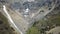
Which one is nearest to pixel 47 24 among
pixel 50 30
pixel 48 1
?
pixel 50 30

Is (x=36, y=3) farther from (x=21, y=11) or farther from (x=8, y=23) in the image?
(x=8, y=23)

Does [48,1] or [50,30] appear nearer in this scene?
[50,30]

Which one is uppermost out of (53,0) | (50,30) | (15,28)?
(53,0)

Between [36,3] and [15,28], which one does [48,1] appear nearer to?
[36,3]

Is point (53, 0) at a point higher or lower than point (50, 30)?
higher

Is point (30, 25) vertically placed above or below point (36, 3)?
below

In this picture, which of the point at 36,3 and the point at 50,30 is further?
the point at 36,3

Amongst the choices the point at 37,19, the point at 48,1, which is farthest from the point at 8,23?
the point at 48,1

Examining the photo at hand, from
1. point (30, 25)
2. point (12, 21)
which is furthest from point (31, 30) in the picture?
point (12, 21)
